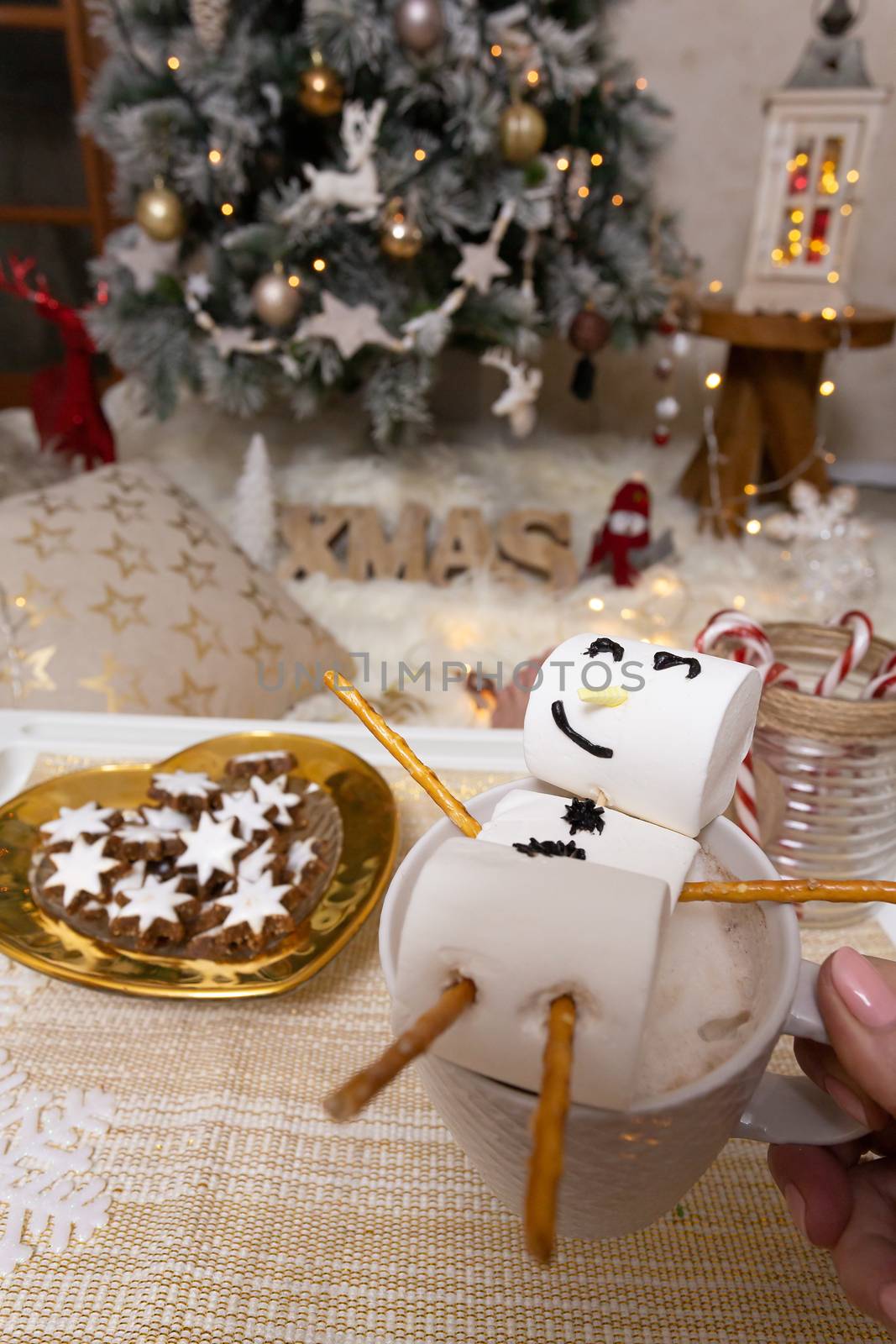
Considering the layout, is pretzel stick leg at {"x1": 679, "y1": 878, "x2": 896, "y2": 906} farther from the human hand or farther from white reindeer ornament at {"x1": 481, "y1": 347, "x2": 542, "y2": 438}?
white reindeer ornament at {"x1": 481, "y1": 347, "x2": 542, "y2": 438}

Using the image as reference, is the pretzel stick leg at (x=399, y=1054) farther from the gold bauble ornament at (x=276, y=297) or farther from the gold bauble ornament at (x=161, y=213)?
the gold bauble ornament at (x=161, y=213)

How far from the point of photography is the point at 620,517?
5.03ft

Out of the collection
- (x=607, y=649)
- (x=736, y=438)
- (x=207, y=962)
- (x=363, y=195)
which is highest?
(x=363, y=195)

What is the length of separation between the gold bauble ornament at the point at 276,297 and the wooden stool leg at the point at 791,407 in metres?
0.95

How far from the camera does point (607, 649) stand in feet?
1.08

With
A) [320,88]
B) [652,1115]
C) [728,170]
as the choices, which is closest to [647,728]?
[652,1115]

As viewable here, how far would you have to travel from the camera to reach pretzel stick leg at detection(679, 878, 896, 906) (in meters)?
0.27

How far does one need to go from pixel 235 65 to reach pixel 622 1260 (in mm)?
1567

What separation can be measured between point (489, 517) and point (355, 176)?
0.65 metres

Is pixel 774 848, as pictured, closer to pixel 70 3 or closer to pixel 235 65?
pixel 235 65

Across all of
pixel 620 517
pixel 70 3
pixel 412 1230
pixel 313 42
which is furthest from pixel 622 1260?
pixel 70 3

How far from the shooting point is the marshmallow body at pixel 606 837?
27 cm

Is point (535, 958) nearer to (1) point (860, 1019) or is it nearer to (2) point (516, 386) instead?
(1) point (860, 1019)

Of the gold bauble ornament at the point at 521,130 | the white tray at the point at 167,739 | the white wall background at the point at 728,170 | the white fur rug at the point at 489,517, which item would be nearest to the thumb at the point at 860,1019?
the white tray at the point at 167,739
